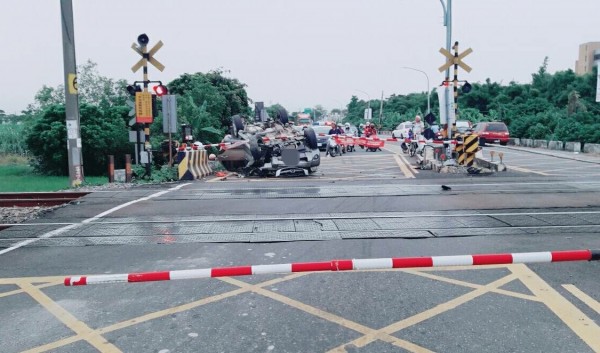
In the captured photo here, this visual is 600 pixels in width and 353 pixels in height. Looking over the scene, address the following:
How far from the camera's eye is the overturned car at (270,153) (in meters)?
16.2

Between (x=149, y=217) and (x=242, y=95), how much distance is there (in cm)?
2676

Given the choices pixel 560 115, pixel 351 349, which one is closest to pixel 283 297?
pixel 351 349

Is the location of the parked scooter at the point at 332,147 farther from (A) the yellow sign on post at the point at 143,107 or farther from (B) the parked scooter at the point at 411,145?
(A) the yellow sign on post at the point at 143,107

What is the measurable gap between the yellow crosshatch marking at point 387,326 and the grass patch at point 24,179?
10.2 m

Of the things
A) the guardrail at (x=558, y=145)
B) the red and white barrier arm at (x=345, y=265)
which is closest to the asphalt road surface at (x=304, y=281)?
the red and white barrier arm at (x=345, y=265)

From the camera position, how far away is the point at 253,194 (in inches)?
468

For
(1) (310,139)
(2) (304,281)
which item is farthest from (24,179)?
(2) (304,281)

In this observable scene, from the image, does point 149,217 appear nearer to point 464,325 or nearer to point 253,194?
point 253,194

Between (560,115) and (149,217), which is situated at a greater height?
(560,115)

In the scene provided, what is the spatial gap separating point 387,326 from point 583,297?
6.49ft

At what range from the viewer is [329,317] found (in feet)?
14.6

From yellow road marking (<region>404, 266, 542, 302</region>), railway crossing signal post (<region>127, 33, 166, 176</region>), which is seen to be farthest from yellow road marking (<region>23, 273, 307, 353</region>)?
railway crossing signal post (<region>127, 33, 166, 176</region>)

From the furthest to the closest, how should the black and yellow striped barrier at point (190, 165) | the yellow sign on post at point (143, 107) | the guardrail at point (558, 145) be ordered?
the guardrail at point (558, 145) → the black and yellow striped barrier at point (190, 165) → the yellow sign on post at point (143, 107)

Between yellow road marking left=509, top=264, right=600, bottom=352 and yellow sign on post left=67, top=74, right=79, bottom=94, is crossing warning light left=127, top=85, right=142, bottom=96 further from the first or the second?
yellow road marking left=509, top=264, right=600, bottom=352
